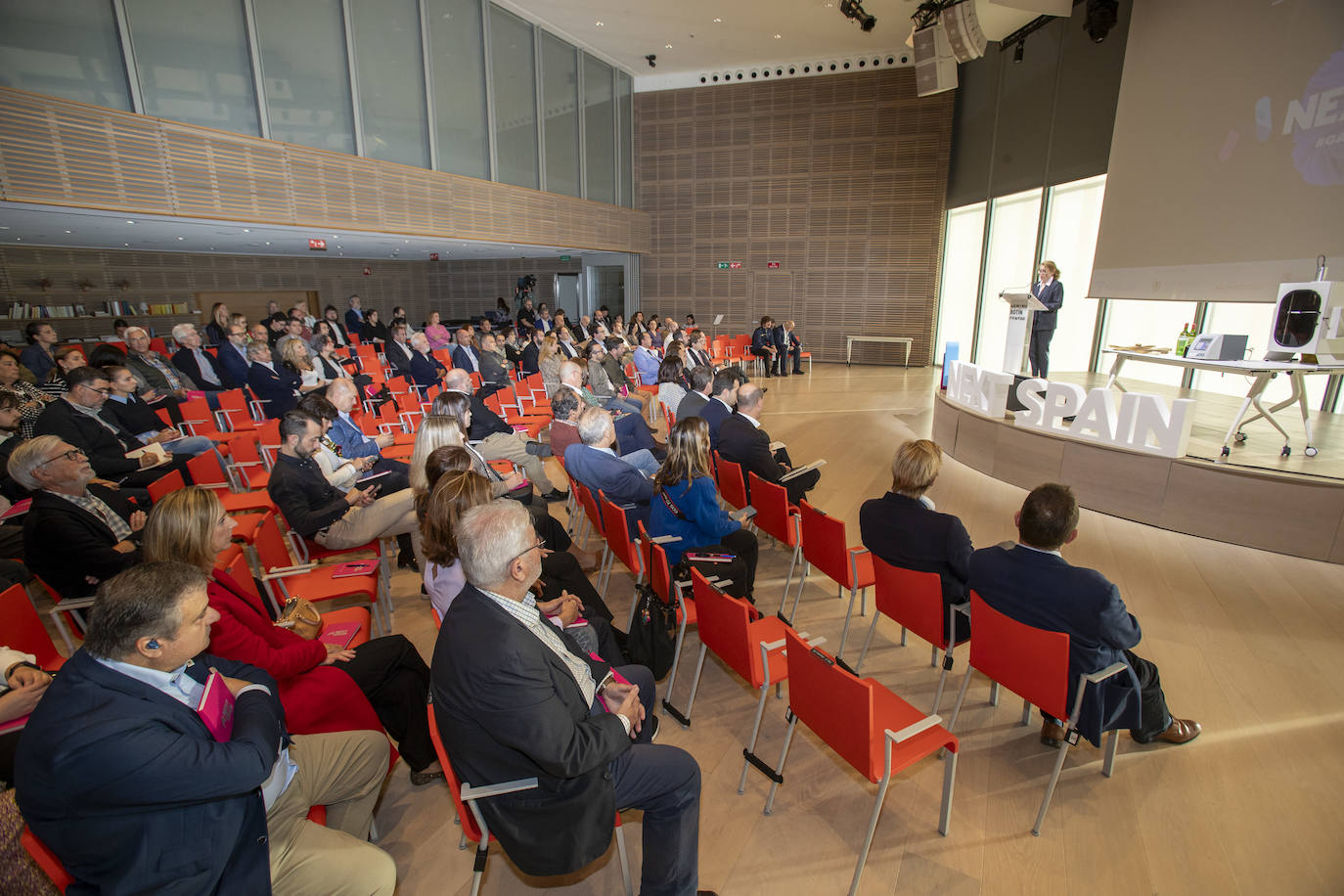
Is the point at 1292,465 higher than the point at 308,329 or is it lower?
lower

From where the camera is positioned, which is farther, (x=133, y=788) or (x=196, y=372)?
(x=196, y=372)

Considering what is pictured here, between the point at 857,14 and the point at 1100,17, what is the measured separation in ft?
14.9

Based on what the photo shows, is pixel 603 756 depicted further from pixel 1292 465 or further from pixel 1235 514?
pixel 1292 465

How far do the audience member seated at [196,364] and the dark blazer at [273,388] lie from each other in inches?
42.6

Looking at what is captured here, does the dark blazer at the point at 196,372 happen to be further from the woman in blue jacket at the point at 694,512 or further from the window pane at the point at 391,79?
the woman in blue jacket at the point at 694,512

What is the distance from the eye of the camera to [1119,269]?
7.81m

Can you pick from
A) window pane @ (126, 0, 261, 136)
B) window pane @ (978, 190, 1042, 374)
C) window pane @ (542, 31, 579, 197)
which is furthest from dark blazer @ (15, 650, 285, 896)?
window pane @ (542, 31, 579, 197)

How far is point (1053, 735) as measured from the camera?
288 centimetres

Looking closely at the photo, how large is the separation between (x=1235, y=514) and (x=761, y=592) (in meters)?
3.93

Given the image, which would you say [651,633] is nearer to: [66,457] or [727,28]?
[66,457]

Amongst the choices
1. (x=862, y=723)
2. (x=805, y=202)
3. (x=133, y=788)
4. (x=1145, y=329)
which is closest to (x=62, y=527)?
(x=133, y=788)

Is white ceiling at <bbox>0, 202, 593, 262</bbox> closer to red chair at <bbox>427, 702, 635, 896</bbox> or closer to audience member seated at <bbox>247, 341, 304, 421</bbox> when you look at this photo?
audience member seated at <bbox>247, 341, 304, 421</bbox>

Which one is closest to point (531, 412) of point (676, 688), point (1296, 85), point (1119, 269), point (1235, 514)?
point (676, 688)

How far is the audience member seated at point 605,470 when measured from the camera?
4043 mm
